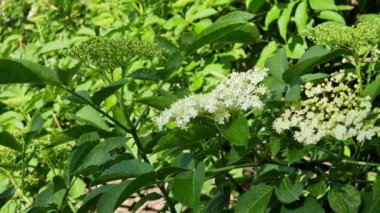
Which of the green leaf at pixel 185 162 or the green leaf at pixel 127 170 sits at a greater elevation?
the green leaf at pixel 127 170

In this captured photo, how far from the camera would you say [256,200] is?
3.70ft

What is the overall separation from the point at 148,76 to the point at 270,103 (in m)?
0.27

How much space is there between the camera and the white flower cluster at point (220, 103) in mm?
1103

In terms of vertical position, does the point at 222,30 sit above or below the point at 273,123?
above

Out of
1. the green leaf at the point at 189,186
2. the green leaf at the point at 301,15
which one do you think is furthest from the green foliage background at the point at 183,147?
the green leaf at the point at 301,15

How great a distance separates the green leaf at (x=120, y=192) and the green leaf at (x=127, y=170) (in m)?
0.02

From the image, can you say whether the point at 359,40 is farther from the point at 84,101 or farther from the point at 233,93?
the point at 84,101

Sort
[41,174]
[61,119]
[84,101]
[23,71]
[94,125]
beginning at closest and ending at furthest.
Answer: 1. [23,71]
2. [84,101]
3. [94,125]
4. [41,174]
5. [61,119]

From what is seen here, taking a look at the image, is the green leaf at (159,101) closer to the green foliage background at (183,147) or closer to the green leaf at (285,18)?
the green foliage background at (183,147)

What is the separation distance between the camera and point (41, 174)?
8.75ft

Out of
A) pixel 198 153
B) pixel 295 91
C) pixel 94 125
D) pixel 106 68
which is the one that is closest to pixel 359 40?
pixel 295 91

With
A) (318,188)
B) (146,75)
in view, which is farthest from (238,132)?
(146,75)

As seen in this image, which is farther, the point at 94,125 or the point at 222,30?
the point at 94,125

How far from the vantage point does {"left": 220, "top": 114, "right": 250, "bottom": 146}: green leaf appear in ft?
3.49
